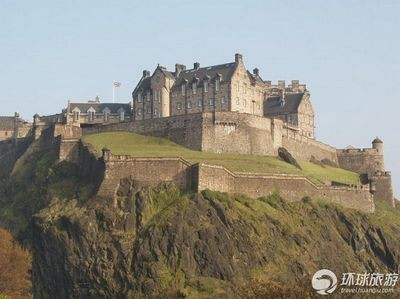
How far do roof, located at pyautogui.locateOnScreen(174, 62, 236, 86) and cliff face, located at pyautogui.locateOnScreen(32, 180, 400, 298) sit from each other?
22.2m

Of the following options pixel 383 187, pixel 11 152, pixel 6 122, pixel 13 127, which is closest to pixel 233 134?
pixel 383 187

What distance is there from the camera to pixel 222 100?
103 m

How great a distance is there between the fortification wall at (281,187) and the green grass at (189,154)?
1.50 meters

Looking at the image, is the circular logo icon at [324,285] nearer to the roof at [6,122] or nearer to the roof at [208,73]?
the roof at [208,73]

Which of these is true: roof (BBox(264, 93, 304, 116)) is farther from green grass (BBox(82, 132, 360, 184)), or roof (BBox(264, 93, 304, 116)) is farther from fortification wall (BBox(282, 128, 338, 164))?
green grass (BBox(82, 132, 360, 184))

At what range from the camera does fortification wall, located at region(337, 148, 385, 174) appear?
378 feet

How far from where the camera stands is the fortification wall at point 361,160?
115062mm

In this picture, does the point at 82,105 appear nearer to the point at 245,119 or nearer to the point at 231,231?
the point at 245,119

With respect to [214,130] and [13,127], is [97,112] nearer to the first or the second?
[13,127]

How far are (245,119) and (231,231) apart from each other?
19752 millimetres

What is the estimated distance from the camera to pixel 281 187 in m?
88.9

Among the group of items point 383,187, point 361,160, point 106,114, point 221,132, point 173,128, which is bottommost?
point 383,187

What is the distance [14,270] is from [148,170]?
15882 millimetres

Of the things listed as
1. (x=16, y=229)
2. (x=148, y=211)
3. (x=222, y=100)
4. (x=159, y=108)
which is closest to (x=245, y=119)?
(x=222, y=100)
